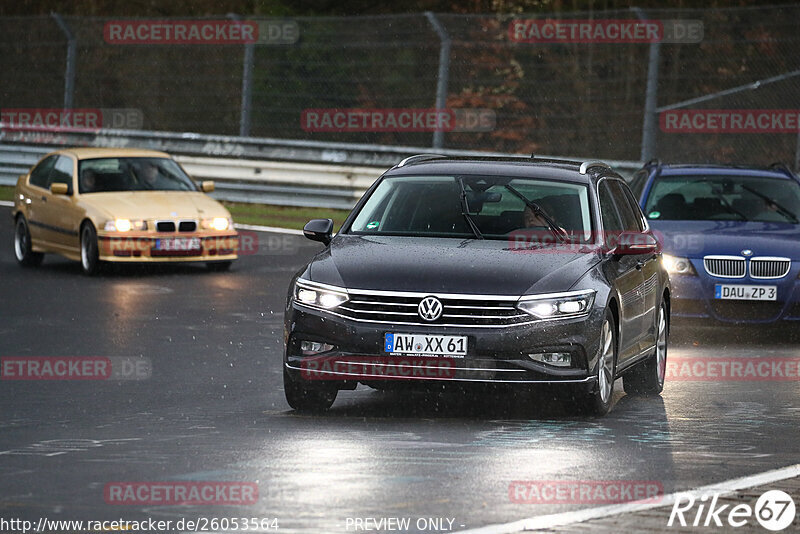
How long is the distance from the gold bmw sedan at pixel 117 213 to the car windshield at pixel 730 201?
241 inches

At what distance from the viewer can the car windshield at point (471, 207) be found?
11383mm

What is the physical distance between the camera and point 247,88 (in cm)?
2939

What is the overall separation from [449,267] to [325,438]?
1.42m

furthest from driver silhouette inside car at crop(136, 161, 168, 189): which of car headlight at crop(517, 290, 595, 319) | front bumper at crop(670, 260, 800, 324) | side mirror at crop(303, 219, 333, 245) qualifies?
car headlight at crop(517, 290, 595, 319)

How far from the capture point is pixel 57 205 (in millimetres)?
21250

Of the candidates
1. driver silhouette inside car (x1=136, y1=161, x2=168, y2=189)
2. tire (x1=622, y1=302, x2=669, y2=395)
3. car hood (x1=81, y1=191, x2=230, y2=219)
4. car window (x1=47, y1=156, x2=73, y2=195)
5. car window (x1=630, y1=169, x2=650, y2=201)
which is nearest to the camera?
tire (x1=622, y1=302, x2=669, y2=395)

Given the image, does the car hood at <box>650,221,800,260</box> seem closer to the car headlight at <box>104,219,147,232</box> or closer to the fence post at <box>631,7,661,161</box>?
the car headlight at <box>104,219,147,232</box>

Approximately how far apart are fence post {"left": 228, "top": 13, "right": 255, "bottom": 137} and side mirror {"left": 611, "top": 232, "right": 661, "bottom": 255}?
1836 cm

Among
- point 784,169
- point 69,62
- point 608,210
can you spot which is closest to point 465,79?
point 69,62

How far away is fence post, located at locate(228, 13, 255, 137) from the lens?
29.4 metres

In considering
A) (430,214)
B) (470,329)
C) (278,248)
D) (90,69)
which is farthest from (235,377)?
(90,69)

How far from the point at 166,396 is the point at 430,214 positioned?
209cm

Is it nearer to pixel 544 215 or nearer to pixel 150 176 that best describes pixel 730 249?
pixel 544 215

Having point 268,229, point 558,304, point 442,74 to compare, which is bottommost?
point 268,229
